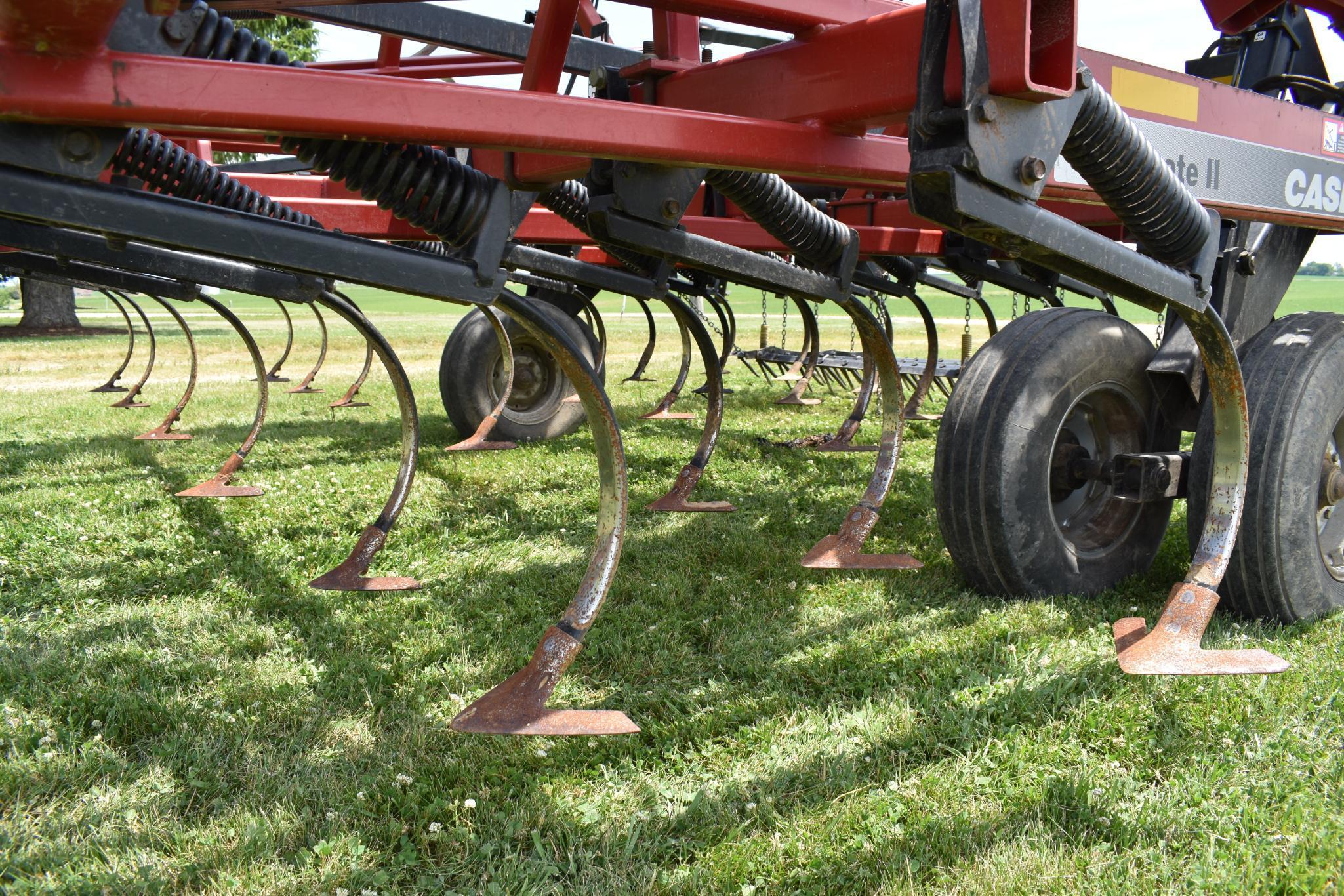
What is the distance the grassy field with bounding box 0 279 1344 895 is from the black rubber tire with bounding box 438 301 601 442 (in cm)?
170

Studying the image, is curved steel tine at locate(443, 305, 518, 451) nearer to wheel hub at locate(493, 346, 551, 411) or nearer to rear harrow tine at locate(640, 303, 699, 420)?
wheel hub at locate(493, 346, 551, 411)

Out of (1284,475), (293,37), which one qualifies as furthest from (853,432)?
(293,37)

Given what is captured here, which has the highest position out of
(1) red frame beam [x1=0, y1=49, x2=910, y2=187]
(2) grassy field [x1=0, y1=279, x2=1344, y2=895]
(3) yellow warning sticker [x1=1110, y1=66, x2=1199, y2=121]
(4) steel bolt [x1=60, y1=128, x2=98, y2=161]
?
(3) yellow warning sticker [x1=1110, y1=66, x2=1199, y2=121]

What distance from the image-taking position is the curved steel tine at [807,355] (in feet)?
21.9

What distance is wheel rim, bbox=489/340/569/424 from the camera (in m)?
5.86

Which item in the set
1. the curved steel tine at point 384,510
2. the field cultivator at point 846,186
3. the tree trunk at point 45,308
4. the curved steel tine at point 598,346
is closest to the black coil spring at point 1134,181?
the field cultivator at point 846,186

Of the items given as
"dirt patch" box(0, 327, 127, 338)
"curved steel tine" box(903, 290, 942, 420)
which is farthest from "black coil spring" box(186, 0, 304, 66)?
"dirt patch" box(0, 327, 127, 338)

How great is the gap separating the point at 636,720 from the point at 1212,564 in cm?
131

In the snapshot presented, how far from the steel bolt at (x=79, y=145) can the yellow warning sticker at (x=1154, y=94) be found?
2.02 metres

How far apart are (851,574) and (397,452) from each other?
2998mm

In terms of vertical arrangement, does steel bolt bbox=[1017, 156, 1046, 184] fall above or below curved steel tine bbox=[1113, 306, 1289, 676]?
above

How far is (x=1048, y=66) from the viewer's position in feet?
5.51

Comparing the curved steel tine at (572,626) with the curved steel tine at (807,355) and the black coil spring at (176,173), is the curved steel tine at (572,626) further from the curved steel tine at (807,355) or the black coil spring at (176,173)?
the curved steel tine at (807,355)

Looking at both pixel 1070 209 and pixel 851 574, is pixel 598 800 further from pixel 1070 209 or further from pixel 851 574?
pixel 1070 209
